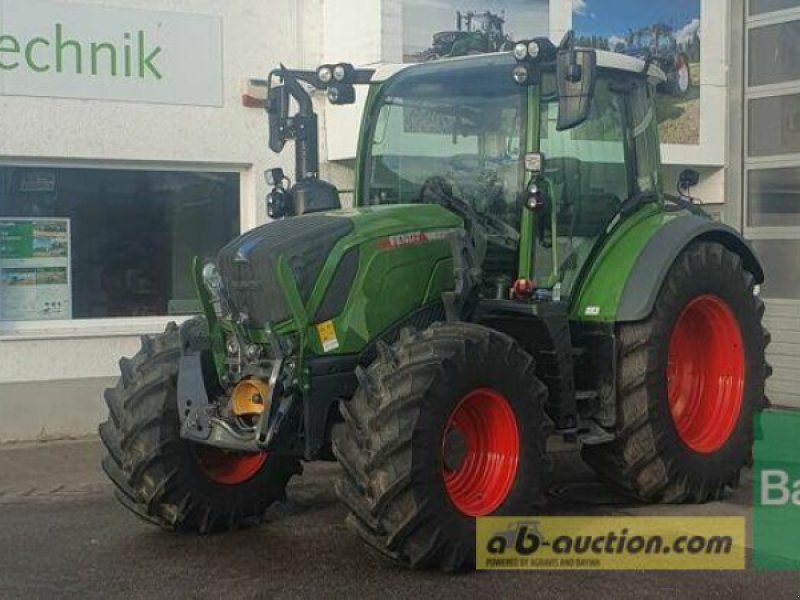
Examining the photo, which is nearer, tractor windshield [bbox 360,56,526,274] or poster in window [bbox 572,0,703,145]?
tractor windshield [bbox 360,56,526,274]

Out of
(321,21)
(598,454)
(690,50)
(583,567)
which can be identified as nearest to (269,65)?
(321,21)

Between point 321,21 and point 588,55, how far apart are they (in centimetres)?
498

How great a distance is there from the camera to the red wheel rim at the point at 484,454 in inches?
208

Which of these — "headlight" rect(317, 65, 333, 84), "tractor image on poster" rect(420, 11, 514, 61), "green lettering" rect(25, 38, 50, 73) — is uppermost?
"green lettering" rect(25, 38, 50, 73)

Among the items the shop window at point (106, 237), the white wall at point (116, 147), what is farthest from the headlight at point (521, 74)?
the shop window at point (106, 237)

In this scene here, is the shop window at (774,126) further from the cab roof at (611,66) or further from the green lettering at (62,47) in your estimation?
the green lettering at (62,47)

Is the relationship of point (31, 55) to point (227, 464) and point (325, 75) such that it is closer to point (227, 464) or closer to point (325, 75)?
point (325, 75)

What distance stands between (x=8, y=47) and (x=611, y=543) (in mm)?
6064

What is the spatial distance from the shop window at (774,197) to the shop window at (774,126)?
8.5 inches

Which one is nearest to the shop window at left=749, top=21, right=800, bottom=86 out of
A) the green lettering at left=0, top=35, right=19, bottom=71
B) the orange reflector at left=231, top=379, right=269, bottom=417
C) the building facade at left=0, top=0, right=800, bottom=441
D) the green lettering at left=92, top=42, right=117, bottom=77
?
the building facade at left=0, top=0, right=800, bottom=441

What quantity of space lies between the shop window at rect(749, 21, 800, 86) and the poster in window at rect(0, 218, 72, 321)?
22.6 feet

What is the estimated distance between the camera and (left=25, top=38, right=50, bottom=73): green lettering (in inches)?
346

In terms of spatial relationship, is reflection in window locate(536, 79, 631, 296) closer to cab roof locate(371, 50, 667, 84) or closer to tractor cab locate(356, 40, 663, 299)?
tractor cab locate(356, 40, 663, 299)

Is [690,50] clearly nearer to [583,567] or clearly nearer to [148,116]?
[148,116]
